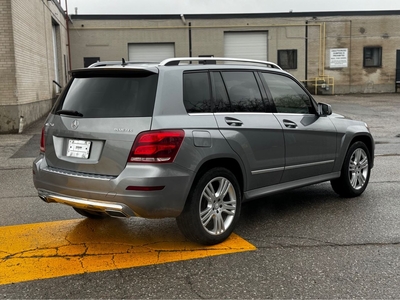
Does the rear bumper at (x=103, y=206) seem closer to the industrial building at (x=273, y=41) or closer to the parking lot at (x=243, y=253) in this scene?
the parking lot at (x=243, y=253)

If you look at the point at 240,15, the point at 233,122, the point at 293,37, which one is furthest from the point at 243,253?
the point at 293,37

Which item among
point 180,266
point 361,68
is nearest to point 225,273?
point 180,266

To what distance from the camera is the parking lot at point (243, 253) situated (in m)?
3.40

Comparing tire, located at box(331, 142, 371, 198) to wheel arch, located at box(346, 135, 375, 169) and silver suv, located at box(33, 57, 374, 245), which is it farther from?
silver suv, located at box(33, 57, 374, 245)

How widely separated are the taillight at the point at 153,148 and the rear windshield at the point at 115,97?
0.21m

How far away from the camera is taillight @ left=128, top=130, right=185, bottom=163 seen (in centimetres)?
380

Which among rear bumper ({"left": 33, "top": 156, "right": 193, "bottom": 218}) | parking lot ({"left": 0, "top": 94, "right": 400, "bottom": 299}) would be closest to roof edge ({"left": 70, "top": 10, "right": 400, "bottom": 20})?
parking lot ({"left": 0, "top": 94, "right": 400, "bottom": 299})

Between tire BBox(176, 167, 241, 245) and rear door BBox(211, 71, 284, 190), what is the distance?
11.2 inches

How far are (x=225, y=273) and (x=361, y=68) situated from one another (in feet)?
95.7

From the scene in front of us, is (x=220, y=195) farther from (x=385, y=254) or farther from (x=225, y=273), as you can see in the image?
(x=385, y=254)

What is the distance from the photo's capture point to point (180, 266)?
3.83 meters

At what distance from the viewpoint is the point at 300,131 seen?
5.18 metres

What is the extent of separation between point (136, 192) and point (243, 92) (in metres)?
1.65

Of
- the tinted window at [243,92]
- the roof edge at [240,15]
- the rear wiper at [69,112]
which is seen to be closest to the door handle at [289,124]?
the tinted window at [243,92]
